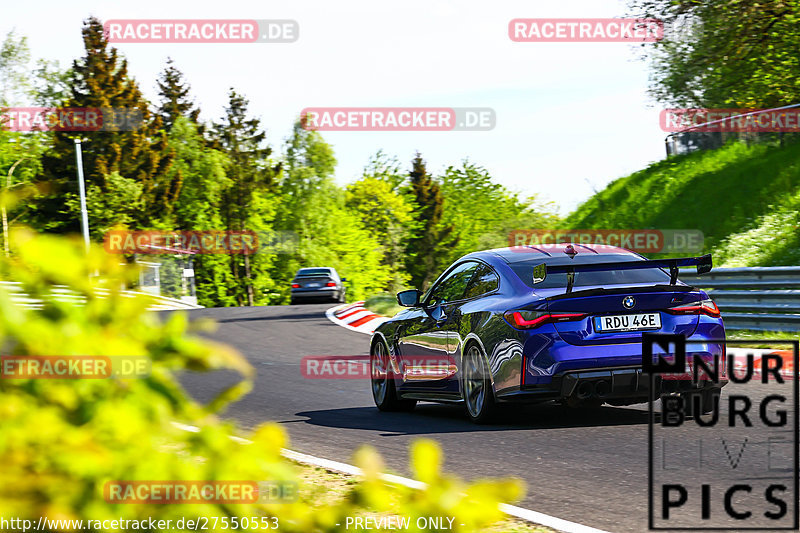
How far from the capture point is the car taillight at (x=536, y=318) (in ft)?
26.4

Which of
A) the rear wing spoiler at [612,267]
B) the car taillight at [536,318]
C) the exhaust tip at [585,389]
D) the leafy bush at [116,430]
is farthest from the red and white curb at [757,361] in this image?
the leafy bush at [116,430]

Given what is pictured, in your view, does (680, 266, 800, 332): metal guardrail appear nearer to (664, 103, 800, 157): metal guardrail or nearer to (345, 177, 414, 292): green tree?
(664, 103, 800, 157): metal guardrail

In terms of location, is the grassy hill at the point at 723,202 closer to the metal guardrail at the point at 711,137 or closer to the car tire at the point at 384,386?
the metal guardrail at the point at 711,137

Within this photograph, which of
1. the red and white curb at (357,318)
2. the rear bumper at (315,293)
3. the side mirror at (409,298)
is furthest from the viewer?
the rear bumper at (315,293)

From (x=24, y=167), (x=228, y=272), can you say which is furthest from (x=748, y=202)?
(x=228, y=272)

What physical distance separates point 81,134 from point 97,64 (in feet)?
16.1

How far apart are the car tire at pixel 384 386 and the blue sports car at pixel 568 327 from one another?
1.11m

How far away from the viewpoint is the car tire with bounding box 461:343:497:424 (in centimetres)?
862

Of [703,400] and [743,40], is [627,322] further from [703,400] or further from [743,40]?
[743,40]

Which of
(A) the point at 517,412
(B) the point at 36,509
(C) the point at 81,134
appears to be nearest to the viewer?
(B) the point at 36,509

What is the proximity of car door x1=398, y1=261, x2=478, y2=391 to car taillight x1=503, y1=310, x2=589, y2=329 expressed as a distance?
118 centimetres

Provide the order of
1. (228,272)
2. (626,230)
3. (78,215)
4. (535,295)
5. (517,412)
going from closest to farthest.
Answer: (535,295) → (517,412) → (626,230) → (78,215) → (228,272)

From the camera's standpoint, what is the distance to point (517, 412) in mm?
9453

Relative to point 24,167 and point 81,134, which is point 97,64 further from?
point 24,167
